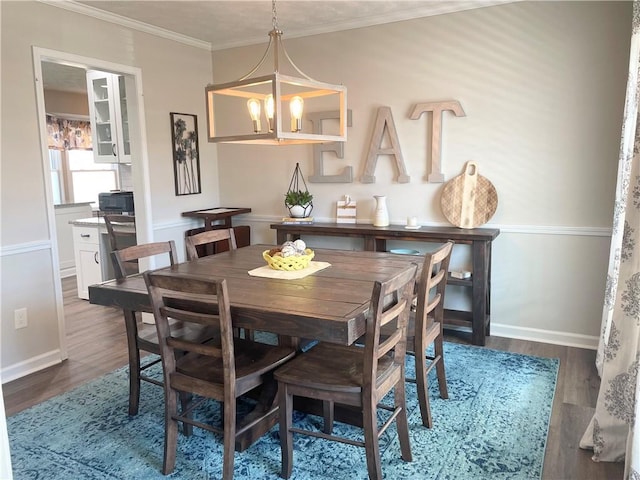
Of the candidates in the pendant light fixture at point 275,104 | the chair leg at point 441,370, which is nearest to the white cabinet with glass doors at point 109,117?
the pendant light fixture at point 275,104

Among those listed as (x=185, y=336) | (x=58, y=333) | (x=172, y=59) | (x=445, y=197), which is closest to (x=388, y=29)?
(x=445, y=197)

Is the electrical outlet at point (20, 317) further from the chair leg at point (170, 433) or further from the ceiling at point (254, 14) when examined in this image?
the ceiling at point (254, 14)

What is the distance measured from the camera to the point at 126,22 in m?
3.94

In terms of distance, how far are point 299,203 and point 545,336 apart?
7.46 ft

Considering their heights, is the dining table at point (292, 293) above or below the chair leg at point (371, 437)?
above

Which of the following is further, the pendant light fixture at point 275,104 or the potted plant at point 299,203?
the potted plant at point 299,203

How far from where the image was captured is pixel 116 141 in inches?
187

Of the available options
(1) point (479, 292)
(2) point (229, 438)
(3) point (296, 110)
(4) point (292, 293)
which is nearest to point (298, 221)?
(1) point (479, 292)

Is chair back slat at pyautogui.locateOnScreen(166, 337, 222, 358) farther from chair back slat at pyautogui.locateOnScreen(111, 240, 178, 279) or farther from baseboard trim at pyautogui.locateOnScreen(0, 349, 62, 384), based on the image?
baseboard trim at pyautogui.locateOnScreen(0, 349, 62, 384)

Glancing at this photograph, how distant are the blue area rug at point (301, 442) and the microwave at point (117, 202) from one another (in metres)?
2.15

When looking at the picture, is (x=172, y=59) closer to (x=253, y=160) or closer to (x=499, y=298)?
(x=253, y=160)

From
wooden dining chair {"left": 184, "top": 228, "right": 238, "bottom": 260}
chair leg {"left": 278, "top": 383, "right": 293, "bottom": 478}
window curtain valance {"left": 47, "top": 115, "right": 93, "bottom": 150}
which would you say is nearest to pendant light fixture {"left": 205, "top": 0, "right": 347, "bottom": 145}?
wooden dining chair {"left": 184, "top": 228, "right": 238, "bottom": 260}

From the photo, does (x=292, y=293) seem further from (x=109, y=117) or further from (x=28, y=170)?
(x=109, y=117)

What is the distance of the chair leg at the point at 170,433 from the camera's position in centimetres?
218
